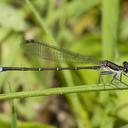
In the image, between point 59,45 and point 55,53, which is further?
point 59,45

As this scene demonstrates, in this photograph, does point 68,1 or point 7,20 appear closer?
point 7,20

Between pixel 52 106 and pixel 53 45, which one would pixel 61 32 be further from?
pixel 53 45

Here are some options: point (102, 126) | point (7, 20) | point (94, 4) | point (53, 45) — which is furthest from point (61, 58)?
point (94, 4)
